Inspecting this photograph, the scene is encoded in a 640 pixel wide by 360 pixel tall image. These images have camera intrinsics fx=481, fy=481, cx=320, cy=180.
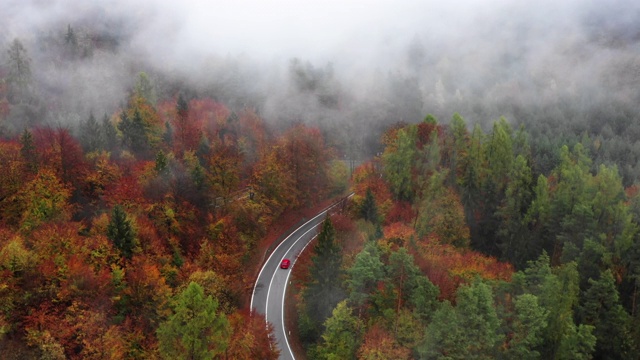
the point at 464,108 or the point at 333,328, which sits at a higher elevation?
the point at 464,108

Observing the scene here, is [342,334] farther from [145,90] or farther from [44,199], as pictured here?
[145,90]

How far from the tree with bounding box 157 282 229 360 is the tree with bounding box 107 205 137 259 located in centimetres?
1195

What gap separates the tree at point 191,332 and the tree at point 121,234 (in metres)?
11.9

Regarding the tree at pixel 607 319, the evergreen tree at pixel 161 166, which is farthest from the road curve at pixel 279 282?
the tree at pixel 607 319

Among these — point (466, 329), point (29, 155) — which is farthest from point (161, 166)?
point (466, 329)

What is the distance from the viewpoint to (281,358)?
46156 millimetres

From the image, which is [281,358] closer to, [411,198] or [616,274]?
[411,198]

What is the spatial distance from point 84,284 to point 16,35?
9410cm

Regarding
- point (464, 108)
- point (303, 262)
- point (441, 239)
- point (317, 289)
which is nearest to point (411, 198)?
point (441, 239)

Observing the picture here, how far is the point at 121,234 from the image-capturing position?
44125 mm

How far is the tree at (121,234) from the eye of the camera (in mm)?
43625

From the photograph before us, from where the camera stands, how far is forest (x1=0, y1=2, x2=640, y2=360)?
36.7 m

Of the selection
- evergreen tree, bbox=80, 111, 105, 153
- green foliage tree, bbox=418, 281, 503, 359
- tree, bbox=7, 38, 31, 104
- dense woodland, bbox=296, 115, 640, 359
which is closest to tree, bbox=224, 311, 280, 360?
dense woodland, bbox=296, 115, 640, 359

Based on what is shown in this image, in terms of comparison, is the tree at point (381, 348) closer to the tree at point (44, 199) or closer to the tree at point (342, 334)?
the tree at point (342, 334)
